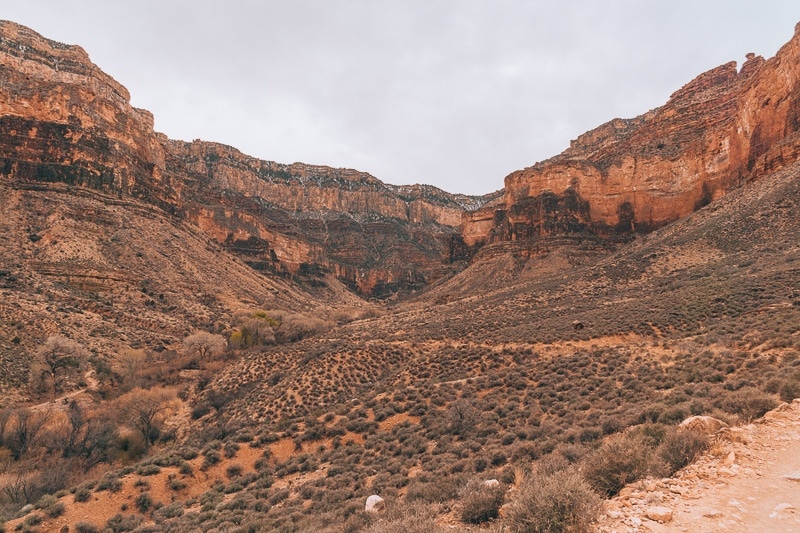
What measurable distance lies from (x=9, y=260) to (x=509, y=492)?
156 ft

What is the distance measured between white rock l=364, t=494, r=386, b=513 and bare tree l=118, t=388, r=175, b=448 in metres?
17.4

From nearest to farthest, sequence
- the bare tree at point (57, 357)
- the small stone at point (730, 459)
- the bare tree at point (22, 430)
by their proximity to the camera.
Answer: the small stone at point (730, 459)
the bare tree at point (22, 430)
the bare tree at point (57, 357)

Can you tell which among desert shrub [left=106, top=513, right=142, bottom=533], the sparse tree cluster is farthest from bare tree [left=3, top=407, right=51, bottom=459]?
desert shrub [left=106, top=513, right=142, bottom=533]

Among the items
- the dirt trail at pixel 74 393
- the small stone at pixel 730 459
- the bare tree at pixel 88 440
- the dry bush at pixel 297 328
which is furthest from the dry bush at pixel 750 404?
the dry bush at pixel 297 328

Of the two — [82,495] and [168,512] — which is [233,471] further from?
[82,495]

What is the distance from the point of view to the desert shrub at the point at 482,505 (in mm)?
6422

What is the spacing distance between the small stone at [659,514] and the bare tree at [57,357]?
106ft

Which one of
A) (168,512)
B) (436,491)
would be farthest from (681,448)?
(168,512)

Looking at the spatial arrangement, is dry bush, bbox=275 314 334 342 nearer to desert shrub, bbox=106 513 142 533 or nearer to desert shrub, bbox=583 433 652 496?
desert shrub, bbox=106 513 142 533

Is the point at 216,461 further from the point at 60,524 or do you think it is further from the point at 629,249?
the point at 629,249

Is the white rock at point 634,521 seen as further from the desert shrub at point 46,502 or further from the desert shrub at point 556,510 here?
the desert shrub at point 46,502

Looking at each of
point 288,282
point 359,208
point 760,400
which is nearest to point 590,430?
point 760,400

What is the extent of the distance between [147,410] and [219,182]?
120118mm

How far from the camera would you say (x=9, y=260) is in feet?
122
